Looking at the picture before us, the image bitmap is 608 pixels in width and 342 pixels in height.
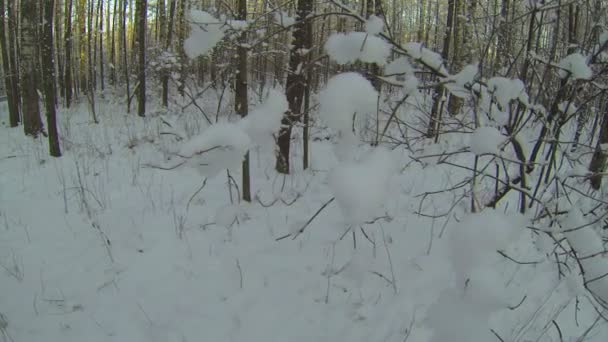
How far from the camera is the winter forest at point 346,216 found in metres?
0.73

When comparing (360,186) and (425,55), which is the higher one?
(425,55)

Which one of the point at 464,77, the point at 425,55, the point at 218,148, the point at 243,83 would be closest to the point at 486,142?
the point at 464,77

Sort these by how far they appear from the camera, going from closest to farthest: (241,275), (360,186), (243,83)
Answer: (360,186), (241,275), (243,83)

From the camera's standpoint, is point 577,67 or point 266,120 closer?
point 266,120

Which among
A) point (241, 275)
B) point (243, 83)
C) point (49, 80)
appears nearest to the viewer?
point (241, 275)

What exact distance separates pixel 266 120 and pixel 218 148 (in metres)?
0.11

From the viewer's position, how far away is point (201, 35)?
79cm

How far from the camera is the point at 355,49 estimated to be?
29.1 inches

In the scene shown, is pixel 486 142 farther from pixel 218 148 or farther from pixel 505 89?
pixel 218 148

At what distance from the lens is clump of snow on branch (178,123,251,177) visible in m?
0.67

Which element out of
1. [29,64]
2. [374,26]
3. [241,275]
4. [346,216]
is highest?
[29,64]

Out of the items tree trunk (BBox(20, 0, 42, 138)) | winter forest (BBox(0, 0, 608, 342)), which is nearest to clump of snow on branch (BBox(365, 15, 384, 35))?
winter forest (BBox(0, 0, 608, 342))

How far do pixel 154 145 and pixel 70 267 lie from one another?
3591 millimetres

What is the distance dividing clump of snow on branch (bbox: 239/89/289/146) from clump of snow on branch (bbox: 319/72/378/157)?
95mm
